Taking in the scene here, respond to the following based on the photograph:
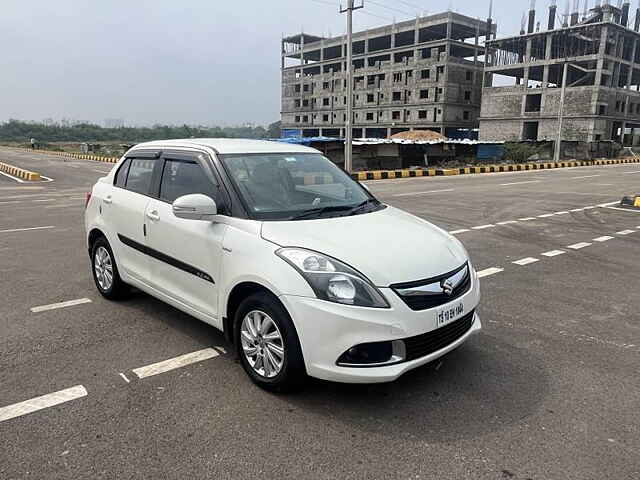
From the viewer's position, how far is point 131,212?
187 inches

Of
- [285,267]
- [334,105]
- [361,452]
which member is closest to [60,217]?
[285,267]

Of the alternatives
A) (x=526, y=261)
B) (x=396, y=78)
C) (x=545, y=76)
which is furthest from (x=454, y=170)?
(x=396, y=78)

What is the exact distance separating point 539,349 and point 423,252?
1.53 metres

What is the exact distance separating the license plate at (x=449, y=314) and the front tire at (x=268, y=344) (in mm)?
892

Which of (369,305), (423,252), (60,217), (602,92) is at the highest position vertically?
(602,92)

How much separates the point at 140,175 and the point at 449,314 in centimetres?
313

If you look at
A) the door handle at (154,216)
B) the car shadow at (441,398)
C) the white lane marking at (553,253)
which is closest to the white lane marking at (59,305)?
the door handle at (154,216)

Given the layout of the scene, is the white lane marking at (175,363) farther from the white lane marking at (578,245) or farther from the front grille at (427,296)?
the white lane marking at (578,245)

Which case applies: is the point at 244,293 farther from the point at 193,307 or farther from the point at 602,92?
the point at 602,92

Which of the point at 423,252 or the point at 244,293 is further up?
the point at 423,252

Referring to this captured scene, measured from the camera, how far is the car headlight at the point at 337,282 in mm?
3082

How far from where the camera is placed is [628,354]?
13.6 ft

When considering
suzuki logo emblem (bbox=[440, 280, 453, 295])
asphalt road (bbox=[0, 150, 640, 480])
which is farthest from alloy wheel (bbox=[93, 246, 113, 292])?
suzuki logo emblem (bbox=[440, 280, 453, 295])

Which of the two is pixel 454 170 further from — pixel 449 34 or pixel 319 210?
pixel 449 34
